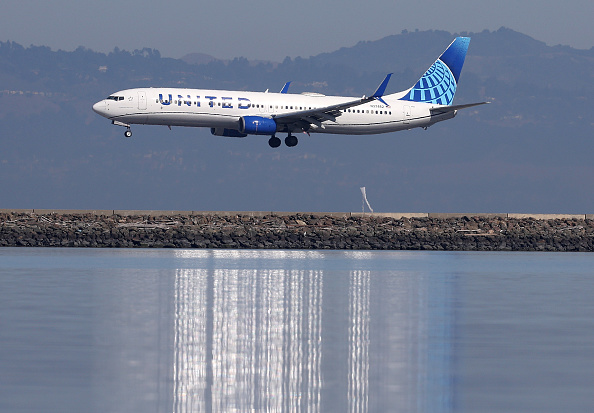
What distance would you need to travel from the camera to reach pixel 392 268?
43.2m

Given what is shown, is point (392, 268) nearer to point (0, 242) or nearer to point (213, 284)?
point (213, 284)

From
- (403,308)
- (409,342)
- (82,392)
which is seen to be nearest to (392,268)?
(403,308)

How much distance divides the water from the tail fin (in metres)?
38.0

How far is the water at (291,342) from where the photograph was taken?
42.1 feet

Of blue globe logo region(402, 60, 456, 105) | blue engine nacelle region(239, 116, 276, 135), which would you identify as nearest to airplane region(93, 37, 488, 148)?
blue engine nacelle region(239, 116, 276, 135)

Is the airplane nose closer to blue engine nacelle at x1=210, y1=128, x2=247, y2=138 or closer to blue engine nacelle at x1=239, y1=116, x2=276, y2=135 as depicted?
blue engine nacelle at x1=210, y1=128, x2=247, y2=138

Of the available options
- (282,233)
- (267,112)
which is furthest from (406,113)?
(282,233)

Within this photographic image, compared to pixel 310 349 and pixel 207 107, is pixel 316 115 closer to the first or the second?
pixel 207 107

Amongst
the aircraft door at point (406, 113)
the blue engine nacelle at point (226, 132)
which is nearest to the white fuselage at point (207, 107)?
the blue engine nacelle at point (226, 132)

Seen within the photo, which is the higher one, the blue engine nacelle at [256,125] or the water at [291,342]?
the blue engine nacelle at [256,125]

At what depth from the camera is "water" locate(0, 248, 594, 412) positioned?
505 inches

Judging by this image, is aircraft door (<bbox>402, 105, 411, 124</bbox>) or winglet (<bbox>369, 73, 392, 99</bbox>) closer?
winglet (<bbox>369, 73, 392, 99</bbox>)

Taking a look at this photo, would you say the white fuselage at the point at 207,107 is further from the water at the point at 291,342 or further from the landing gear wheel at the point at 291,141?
the water at the point at 291,342

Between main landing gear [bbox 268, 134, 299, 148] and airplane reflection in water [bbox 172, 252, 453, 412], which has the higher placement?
main landing gear [bbox 268, 134, 299, 148]
